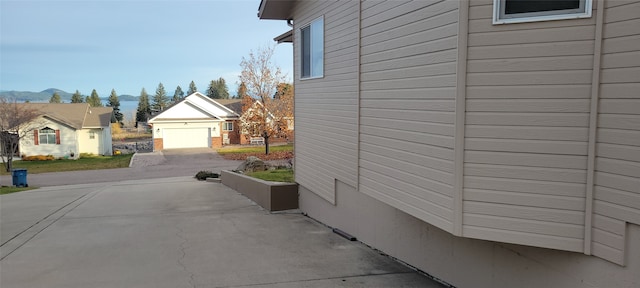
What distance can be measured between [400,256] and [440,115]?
9.28 ft

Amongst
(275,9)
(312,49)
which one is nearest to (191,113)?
(275,9)

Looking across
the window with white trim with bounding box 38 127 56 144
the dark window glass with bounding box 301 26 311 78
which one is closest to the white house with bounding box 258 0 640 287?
the dark window glass with bounding box 301 26 311 78

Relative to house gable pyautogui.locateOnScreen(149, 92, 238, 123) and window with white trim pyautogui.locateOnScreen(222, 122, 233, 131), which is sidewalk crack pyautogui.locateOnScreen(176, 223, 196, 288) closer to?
house gable pyautogui.locateOnScreen(149, 92, 238, 123)

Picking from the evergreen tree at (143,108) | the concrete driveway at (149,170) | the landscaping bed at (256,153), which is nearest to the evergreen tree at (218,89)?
the evergreen tree at (143,108)

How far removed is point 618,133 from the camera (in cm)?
370

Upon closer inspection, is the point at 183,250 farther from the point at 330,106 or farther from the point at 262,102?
the point at 262,102

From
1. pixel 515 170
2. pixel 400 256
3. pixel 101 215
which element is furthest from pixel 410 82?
pixel 101 215

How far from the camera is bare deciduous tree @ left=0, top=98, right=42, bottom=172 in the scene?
1340 inches

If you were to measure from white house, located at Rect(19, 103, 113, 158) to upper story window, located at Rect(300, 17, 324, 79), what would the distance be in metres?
36.2

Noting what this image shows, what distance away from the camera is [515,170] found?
429cm

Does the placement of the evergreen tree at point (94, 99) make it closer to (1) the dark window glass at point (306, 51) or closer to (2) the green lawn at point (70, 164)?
(2) the green lawn at point (70, 164)

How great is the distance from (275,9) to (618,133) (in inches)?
344

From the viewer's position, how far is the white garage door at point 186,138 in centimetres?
4294

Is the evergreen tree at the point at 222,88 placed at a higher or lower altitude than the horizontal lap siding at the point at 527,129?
higher
